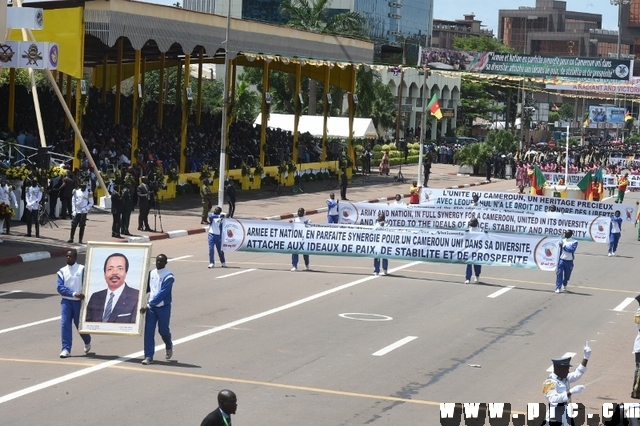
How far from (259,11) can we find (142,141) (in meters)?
77.5

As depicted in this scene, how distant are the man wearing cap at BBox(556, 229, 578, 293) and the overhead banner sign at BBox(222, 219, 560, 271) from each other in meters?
1.04

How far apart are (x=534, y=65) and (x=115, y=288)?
67271mm

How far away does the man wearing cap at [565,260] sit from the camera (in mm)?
26562

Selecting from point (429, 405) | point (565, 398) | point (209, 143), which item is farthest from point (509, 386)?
point (209, 143)

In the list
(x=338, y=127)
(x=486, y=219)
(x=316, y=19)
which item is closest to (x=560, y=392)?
(x=486, y=219)

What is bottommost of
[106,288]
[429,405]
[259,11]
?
[429,405]

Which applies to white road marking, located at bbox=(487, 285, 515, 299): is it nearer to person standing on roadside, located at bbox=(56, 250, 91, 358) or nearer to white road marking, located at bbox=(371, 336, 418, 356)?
white road marking, located at bbox=(371, 336, 418, 356)

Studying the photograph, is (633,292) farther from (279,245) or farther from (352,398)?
(352,398)

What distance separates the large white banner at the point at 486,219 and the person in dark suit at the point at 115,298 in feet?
59.1

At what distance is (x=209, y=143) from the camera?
5328 cm

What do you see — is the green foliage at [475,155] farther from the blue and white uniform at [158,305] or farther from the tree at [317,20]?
the blue and white uniform at [158,305]

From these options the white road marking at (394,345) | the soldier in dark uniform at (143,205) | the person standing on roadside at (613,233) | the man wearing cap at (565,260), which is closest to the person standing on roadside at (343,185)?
the soldier in dark uniform at (143,205)

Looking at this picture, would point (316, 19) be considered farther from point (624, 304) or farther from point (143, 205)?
point (624, 304)

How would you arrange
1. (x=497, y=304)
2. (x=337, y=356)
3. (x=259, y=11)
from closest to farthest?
(x=337, y=356) → (x=497, y=304) → (x=259, y=11)
